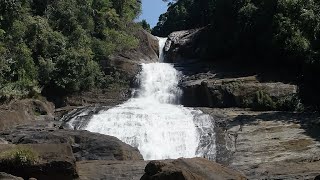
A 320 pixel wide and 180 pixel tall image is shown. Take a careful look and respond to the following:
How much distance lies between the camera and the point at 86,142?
67.3 ft

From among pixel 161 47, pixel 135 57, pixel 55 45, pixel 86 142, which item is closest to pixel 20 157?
pixel 86 142

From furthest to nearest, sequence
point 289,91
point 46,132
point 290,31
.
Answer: point 290,31, point 289,91, point 46,132

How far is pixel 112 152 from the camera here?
64.2ft

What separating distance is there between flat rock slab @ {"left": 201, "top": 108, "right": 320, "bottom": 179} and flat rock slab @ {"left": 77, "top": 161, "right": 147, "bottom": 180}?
15.0ft

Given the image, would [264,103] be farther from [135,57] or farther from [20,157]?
[20,157]

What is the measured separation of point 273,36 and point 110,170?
75.0 ft

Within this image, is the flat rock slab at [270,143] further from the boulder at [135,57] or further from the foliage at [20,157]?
the boulder at [135,57]

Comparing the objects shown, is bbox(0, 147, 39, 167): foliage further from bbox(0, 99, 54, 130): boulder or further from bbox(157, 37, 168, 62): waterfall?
bbox(157, 37, 168, 62): waterfall

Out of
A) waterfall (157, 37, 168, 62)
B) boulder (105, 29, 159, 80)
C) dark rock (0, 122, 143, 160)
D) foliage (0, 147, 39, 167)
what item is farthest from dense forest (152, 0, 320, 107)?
foliage (0, 147, 39, 167)

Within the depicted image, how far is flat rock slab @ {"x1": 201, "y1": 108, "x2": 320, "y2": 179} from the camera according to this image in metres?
18.3

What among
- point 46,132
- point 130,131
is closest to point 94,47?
point 130,131

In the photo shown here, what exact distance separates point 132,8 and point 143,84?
1547 centimetres

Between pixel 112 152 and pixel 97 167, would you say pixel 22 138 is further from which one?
pixel 97 167

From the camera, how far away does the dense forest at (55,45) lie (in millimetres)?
31562
